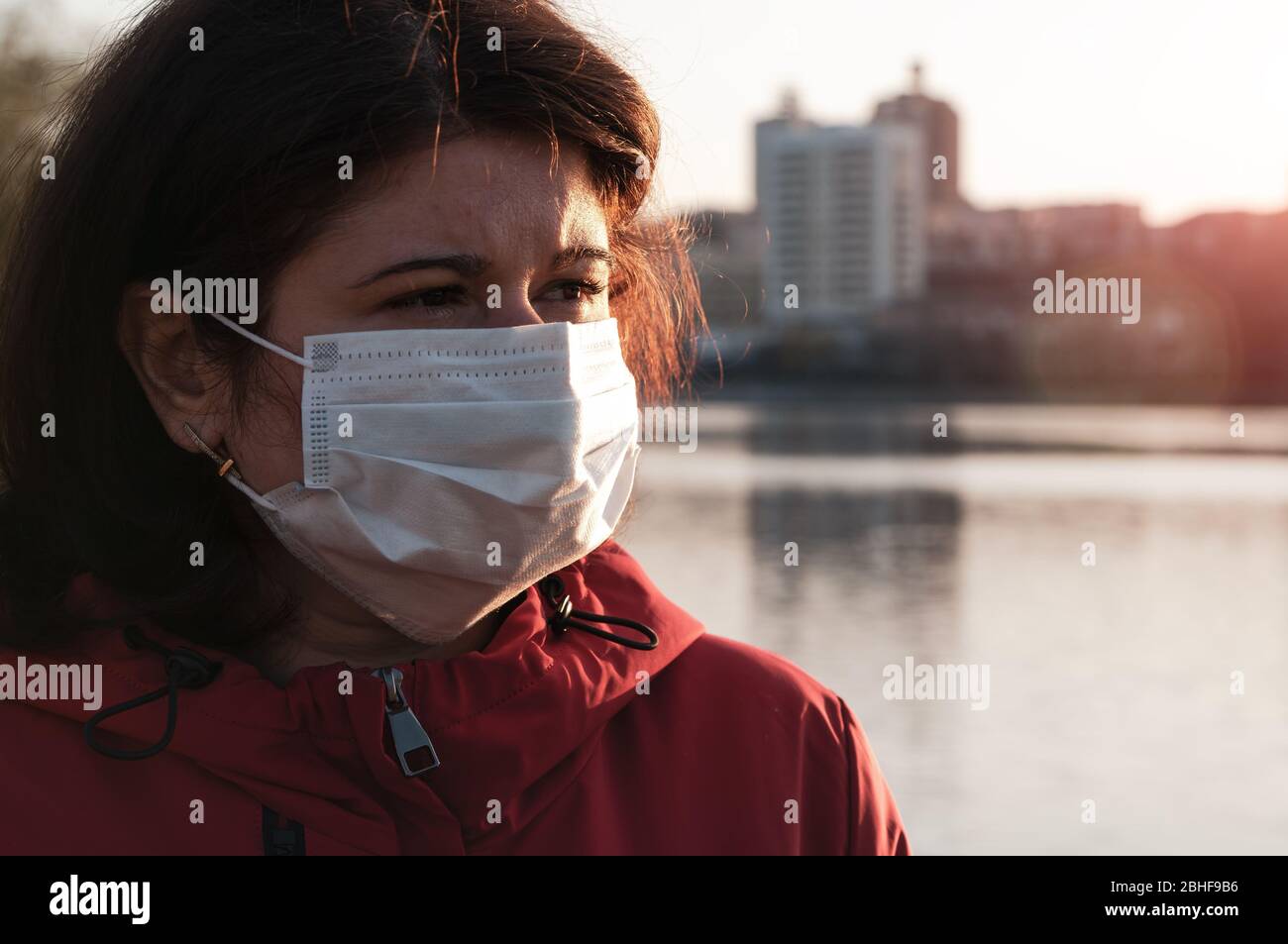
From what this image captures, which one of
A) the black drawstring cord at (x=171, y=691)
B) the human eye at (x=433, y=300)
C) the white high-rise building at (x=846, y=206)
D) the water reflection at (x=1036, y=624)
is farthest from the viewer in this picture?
the white high-rise building at (x=846, y=206)

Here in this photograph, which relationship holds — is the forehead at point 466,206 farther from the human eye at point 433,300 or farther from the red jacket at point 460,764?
the red jacket at point 460,764

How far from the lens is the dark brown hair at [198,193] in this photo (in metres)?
1.79

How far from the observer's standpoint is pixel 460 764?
1764 mm

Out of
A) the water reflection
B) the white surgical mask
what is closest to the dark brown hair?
the white surgical mask

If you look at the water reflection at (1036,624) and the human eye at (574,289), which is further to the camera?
the water reflection at (1036,624)

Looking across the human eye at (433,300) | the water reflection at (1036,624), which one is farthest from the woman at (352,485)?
the water reflection at (1036,624)

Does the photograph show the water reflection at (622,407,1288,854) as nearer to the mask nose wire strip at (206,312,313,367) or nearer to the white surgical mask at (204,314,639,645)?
the white surgical mask at (204,314,639,645)

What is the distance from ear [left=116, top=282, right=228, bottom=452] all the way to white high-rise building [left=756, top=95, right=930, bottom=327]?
5125 inches

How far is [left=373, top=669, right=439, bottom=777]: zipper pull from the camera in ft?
5.60

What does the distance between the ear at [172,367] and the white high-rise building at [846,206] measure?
130 meters

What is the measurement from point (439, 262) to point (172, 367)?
0.38 metres

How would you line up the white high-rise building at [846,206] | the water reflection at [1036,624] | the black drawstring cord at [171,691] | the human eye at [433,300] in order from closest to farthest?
1. the black drawstring cord at [171,691]
2. the human eye at [433,300]
3. the water reflection at [1036,624]
4. the white high-rise building at [846,206]

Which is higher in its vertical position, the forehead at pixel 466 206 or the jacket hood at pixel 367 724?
the forehead at pixel 466 206
